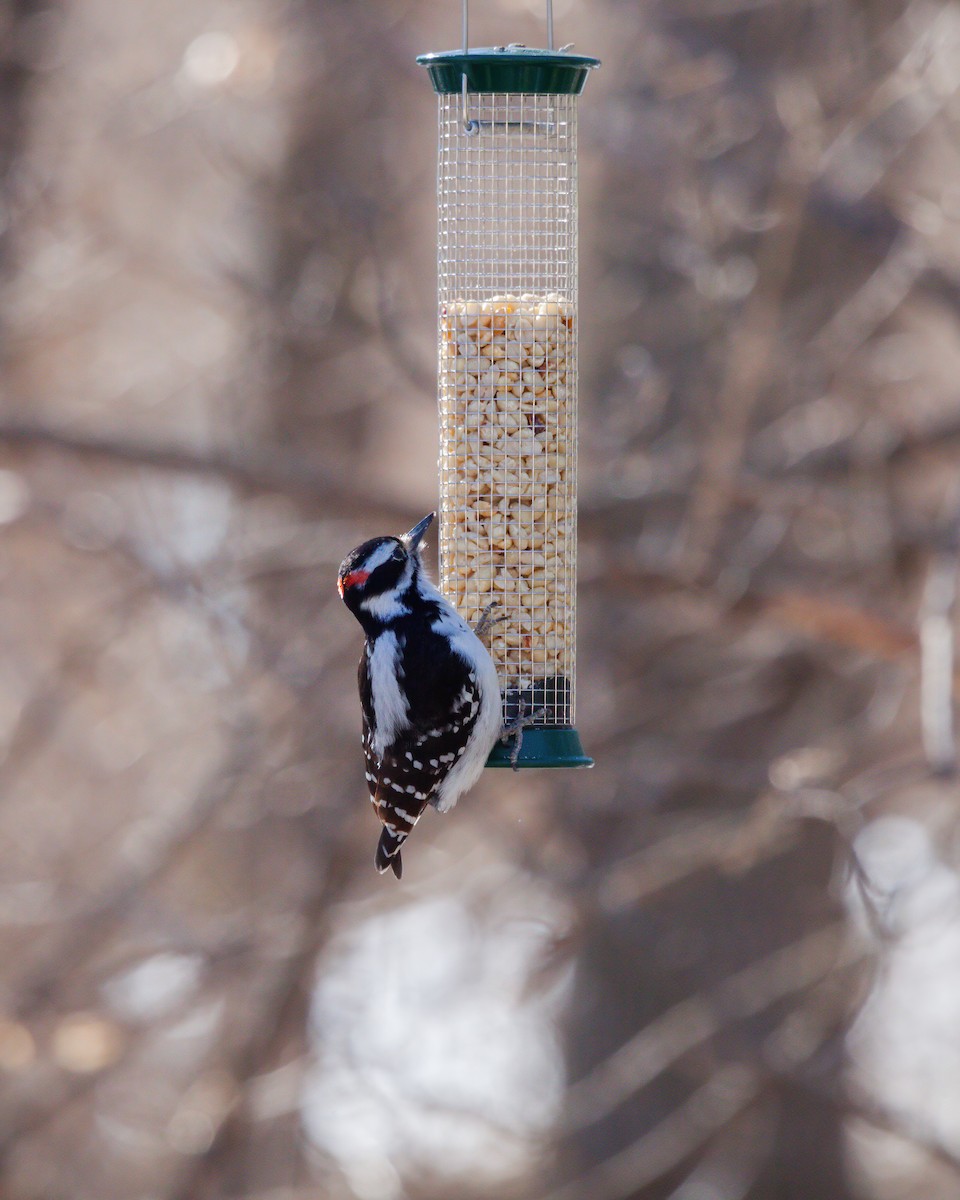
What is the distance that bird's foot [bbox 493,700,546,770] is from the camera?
5.96m

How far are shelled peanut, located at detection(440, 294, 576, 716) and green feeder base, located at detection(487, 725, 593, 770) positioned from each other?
34cm

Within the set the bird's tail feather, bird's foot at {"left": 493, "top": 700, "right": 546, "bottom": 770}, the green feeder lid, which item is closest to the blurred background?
the bird's tail feather

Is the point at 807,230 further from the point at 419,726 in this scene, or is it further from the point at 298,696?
the point at 419,726

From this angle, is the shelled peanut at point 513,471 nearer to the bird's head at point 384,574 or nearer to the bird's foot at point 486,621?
the bird's foot at point 486,621

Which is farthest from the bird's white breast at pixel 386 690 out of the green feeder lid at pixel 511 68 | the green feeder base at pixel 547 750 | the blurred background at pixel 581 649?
the blurred background at pixel 581 649

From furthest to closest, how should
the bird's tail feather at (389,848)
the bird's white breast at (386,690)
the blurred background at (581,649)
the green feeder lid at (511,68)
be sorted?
the blurred background at (581,649) → the bird's tail feather at (389,848) → the bird's white breast at (386,690) → the green feeder lid at (511,68)

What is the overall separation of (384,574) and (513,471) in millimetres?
581

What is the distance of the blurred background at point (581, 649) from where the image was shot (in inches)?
375

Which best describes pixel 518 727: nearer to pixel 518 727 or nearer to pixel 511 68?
pixel 518 727

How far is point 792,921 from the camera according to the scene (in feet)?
37.2

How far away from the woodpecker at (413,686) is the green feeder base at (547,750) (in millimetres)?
99

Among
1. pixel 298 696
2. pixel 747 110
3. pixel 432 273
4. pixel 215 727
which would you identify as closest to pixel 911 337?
pixel 747 110

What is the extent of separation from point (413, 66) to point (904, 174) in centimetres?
305

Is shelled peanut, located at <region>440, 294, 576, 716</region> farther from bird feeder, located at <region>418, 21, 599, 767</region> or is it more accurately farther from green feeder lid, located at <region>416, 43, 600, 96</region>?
green feeder lid, located at <region>416, 43, 600, 96</region>
